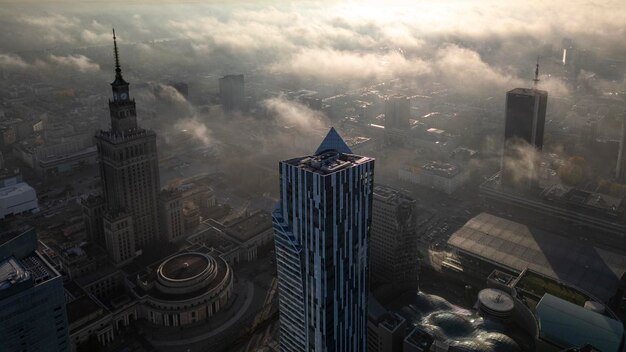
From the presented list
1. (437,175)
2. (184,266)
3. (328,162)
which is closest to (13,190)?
(184,266)

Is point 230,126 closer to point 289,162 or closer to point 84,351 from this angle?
point 84,351

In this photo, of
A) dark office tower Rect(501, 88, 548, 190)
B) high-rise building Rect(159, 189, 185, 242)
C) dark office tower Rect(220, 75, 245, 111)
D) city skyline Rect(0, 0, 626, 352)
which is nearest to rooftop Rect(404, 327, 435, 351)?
city skyline Rect(0, 0, 626, 352)

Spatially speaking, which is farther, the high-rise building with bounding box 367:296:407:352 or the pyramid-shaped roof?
the high-rise building with bounding box 367:296:407:352

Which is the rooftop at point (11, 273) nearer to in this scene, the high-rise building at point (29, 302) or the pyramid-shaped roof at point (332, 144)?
the high-rise building at point (29, 302)

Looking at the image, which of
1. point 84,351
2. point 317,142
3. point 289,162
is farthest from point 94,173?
point 289,162

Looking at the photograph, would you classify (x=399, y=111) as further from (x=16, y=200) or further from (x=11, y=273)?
(x=11, y=273)

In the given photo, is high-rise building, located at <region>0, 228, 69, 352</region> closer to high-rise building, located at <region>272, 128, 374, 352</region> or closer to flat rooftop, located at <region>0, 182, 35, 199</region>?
high-rise building, located at <region>272, 128, 374, 352</region>
